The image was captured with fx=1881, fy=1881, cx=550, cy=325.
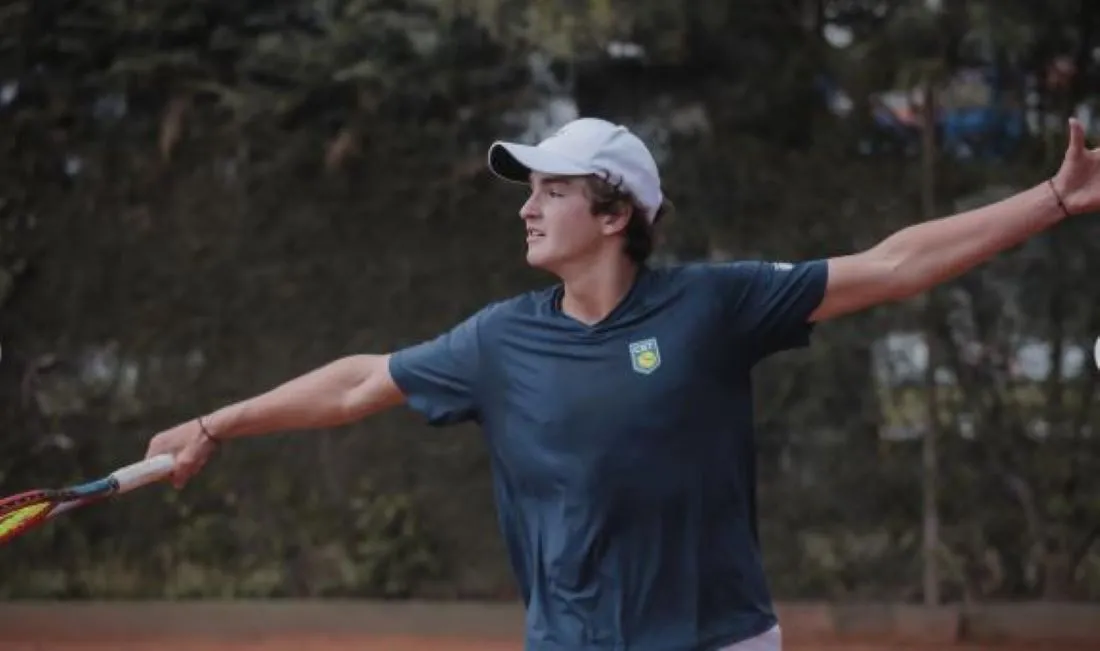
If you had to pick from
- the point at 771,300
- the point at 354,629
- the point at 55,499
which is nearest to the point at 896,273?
the point at 771,300

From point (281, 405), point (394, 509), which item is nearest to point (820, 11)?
point (394, 509)

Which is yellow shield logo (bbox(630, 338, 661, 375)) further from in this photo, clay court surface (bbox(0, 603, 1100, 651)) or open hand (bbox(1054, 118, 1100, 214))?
clay court surface (bbox(0, 603, 1100, 651))

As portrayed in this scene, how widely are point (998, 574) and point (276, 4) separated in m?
4.92

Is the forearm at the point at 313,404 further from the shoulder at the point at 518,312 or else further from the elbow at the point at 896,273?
the elbow at the point at 896,273

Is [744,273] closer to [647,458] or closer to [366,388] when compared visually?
[647,458]

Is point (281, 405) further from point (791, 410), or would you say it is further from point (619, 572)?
point (791, 410)

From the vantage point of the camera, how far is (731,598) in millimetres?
3686

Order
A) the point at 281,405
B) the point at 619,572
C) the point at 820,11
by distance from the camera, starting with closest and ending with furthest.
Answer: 1. the point at 619,572
2. the point at 281,405
3. the point at 820,11

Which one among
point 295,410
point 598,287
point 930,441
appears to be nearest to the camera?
point 598,287

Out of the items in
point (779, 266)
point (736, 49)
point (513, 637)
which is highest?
point (736, 49)

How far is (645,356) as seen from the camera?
3.67m

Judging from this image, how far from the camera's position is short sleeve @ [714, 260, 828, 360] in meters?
3.74

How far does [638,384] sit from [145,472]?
1.20m

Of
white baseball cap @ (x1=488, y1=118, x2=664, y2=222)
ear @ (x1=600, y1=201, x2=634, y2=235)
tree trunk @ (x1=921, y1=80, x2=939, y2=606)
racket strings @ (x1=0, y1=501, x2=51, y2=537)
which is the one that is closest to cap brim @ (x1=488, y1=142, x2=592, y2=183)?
white baseball cap @ (x1=488, y1=118, x2=664, y2=222)
